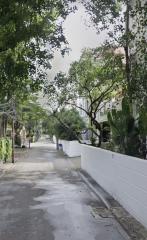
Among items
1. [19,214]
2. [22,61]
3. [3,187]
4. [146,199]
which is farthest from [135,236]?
[3,187]

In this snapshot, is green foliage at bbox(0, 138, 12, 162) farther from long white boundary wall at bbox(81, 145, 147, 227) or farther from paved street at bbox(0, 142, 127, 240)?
long white boundary wall at bbox(81, 145, 147, 227)

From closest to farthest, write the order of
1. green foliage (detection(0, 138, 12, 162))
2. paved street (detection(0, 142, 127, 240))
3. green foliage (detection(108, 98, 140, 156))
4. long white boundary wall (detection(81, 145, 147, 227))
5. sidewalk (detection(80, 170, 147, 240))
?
sidewalk (detection(80, 170, 147, 240)) < paved street (detection(0, 142, 127, 240)) < long white boundary wall (detection(81, 145, 147, 227)) < green foliage (detection(108, 98, 140, 156)) < green foliage (detection(0, 138, 12, 162))

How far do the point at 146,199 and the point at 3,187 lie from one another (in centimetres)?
1082

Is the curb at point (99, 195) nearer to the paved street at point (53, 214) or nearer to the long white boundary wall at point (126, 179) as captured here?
the paved street at point (53, 214)

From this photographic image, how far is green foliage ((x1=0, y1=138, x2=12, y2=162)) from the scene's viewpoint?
116 ft

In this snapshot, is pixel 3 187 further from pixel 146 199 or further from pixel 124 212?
pixel 146 199

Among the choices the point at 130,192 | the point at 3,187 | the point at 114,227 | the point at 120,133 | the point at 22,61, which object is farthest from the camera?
the point at 3,187

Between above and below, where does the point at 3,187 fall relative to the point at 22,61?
below

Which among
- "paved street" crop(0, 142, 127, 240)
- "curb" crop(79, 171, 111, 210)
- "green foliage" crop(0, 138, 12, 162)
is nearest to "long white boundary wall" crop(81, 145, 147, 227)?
"curb" crop(79, 171, 111, 210)

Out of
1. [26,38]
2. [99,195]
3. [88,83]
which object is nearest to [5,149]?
[88,83]

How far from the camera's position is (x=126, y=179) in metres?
13.6

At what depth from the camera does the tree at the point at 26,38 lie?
1264cm

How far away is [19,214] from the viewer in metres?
13.5

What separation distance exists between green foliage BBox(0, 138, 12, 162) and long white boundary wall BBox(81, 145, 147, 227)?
1576 cm
